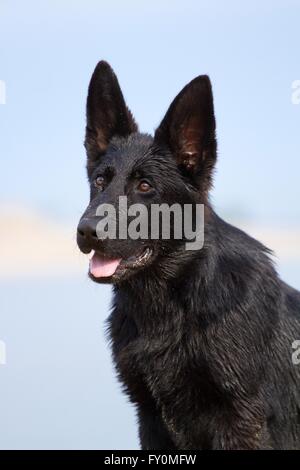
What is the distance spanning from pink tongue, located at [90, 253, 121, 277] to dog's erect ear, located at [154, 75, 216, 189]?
40.2 inches

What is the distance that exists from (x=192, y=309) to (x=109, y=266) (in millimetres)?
804

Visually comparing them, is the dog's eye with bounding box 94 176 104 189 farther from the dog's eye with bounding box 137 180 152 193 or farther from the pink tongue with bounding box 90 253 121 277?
the pink tongue with bounding box 90 253 121 277

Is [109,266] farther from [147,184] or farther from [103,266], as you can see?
[147,184]

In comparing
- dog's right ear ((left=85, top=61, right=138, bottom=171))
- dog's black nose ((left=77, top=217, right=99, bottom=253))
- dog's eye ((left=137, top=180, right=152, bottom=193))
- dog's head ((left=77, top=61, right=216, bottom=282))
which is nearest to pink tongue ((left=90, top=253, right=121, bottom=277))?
dog's head ((left=77, top=61, right=216, bottom=282))

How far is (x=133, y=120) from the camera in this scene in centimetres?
763

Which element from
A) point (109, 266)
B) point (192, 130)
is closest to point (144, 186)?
point (192, 130)

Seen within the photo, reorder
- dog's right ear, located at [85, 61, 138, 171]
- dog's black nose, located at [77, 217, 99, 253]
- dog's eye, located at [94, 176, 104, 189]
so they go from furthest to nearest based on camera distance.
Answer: dog's right ear, located at [85, 61, 138, 171] < dog's eye, located at [94, 176, 104, 189] < dog's black nose, located at [77, 217, 99, 253]

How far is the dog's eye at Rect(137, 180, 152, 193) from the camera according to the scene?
7000 mm

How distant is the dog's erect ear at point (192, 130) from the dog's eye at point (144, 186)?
352mm

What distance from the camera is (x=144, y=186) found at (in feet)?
23.1

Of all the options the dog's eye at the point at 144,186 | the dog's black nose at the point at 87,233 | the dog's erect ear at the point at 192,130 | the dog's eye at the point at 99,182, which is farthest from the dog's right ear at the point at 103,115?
the dog's black nose at the point at 87,233

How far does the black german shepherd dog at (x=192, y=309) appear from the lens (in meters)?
6.96

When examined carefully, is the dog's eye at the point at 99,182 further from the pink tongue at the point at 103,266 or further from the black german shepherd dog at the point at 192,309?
the pink tongue at the point at 103,266
